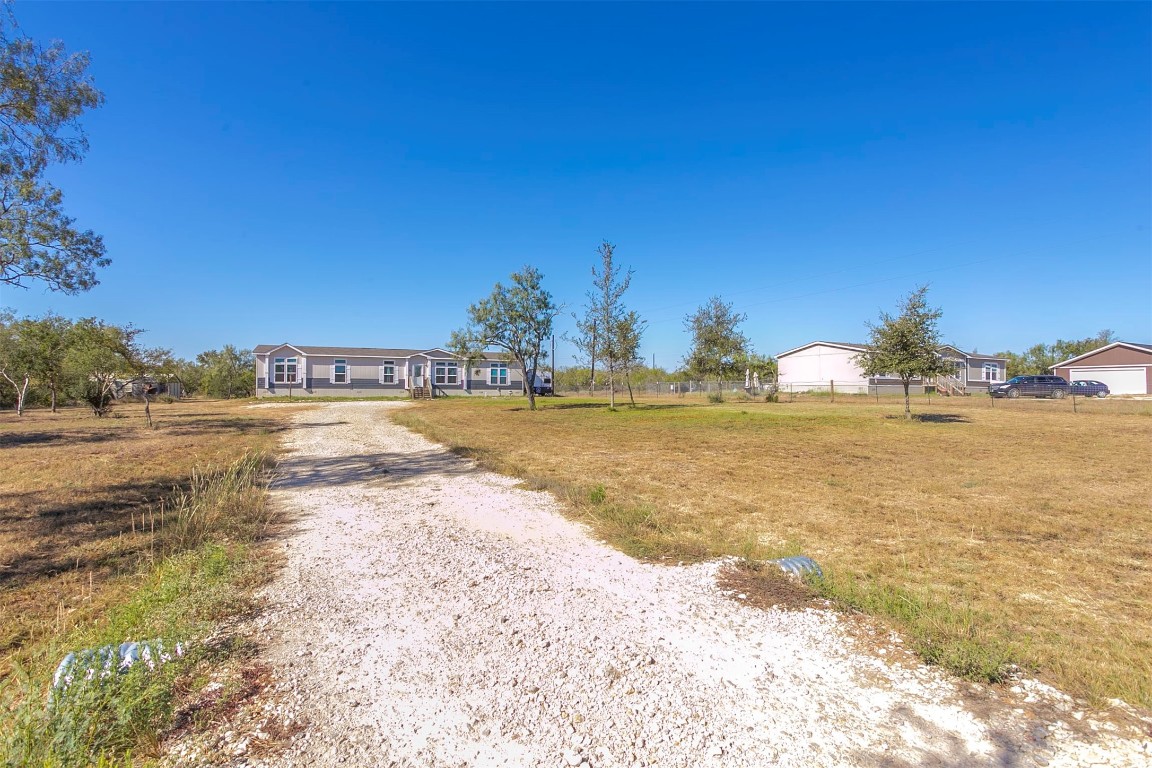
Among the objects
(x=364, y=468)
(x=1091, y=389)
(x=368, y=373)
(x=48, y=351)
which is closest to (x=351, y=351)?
(x=368, y=373)

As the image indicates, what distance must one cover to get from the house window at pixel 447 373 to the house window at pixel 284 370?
11.5 meters

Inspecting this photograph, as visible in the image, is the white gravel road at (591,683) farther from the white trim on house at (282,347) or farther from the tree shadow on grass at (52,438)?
the white trim on house at (282,347)

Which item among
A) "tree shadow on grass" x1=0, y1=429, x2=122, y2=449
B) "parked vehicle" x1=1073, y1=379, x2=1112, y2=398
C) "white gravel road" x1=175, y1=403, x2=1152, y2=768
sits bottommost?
"white gravel road" x1=175, y1=403, x2=1152, y2=768

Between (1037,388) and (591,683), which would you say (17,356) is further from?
(1037,388)

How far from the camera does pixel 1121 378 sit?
4059 cm

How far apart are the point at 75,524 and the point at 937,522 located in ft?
31.3

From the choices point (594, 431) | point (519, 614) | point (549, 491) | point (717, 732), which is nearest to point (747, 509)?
point (549, 491)

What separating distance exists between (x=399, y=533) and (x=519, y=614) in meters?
2.36

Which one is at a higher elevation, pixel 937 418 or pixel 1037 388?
pixel 1037 388

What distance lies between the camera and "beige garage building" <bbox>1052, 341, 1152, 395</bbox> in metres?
39.2

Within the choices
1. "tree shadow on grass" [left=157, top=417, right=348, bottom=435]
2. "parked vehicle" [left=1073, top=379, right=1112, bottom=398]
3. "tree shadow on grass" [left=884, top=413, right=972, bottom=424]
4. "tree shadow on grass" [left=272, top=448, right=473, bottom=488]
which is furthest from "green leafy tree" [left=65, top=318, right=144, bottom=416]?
"parked vehicle" [left=1073, top=379, right=1112, bottom=398]

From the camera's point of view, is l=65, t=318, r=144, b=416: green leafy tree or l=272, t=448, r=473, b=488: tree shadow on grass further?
l=65, t=318, r=144, b=416: green leafy tree

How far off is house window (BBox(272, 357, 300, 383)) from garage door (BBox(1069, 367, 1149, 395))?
6592 centimetres

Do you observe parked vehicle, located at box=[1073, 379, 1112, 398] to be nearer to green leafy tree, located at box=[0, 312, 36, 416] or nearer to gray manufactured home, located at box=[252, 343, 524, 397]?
gray manufactured home, located at box=[252, 343, 524, 397]
